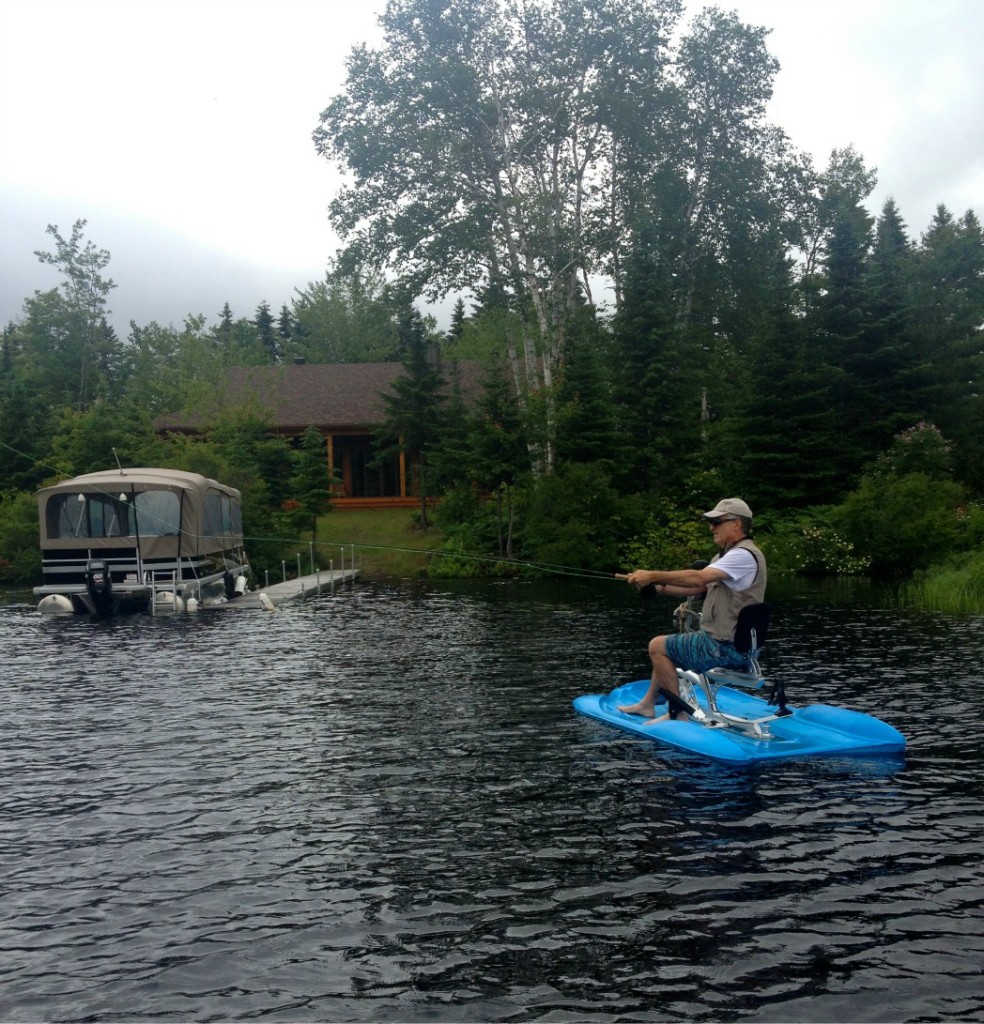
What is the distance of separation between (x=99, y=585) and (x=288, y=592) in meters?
5.22

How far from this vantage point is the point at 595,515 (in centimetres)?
3853

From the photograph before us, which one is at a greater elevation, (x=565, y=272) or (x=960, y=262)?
(x=960, y=262)

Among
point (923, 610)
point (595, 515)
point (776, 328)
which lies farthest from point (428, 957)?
point (776, 328)

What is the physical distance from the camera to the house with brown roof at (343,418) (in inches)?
2190

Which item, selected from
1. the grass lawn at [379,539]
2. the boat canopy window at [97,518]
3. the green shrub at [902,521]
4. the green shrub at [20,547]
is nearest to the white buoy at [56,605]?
the boat canopy window at [97,518]

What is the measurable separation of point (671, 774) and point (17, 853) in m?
5.49

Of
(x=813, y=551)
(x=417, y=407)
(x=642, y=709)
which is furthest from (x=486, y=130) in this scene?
(x=642, y=709)

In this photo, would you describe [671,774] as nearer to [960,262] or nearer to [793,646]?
[793,646]

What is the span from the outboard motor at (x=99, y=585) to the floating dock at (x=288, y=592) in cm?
242

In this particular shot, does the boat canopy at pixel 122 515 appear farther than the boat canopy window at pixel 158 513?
No

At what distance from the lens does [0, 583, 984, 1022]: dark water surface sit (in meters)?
5.93

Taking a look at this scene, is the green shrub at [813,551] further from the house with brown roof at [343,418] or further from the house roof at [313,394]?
the house roof at [313,394]

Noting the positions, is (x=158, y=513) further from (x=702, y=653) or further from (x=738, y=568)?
(x=738, y=568)

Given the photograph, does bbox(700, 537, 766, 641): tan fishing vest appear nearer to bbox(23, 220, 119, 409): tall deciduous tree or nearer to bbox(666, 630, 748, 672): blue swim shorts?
bbox(666, 630, 748, 672): blue swim shorts
